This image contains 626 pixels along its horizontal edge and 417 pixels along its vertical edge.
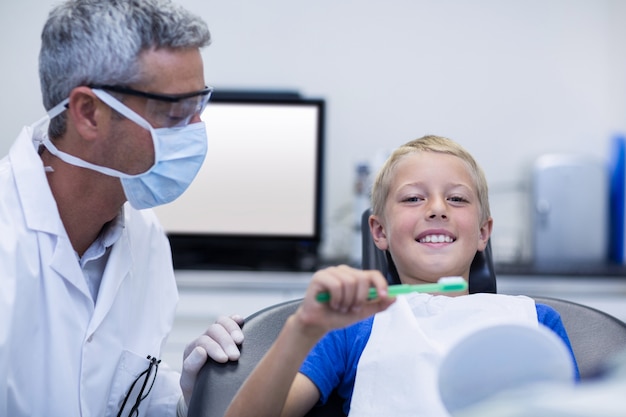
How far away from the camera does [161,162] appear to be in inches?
54.8

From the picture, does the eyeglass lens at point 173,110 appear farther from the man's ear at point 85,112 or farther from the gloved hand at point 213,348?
the gloved hand at point 213,348

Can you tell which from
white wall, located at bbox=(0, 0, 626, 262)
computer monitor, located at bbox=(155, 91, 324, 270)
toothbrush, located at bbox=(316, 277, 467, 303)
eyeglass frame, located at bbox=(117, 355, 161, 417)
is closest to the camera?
toothbrush, located at bbox=(316, 277, 467, 303)

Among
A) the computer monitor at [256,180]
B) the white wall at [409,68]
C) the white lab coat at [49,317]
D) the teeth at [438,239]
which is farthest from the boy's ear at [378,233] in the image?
the white wall at [409,68]

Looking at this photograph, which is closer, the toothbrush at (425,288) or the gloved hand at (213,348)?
the toothbrush at (425,288)

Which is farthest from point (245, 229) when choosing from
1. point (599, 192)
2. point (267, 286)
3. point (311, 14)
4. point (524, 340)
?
point (524, 340)

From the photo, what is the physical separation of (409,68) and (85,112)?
1920 mm

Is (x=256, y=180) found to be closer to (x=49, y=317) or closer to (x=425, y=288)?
(x=49, y=317)

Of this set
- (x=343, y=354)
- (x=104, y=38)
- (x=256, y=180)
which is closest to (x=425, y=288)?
(x=343, y=354)

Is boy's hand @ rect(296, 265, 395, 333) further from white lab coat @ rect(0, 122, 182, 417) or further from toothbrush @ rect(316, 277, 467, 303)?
white lab coat @ rect(0, 122, 182, 417)

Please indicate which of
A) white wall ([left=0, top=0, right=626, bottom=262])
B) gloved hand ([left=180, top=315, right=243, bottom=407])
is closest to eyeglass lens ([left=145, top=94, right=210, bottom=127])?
gloved hand ([left=180, top=315, right=243, bottom=407])

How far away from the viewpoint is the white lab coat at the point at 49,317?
126 centimetres

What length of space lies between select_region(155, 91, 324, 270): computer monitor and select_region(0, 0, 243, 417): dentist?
4.51 feet

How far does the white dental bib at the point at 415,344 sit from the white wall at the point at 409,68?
5.61ft

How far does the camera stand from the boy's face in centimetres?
134
